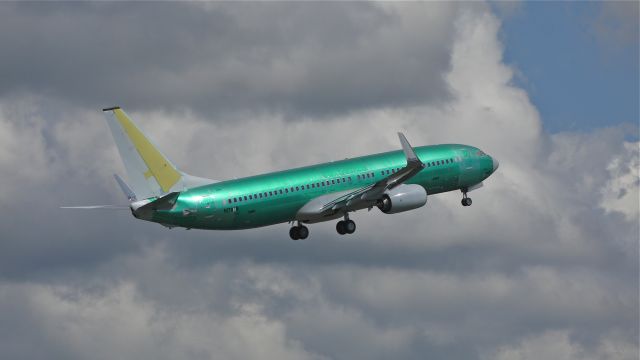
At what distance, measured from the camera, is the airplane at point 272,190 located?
125m

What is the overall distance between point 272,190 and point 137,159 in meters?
12.1

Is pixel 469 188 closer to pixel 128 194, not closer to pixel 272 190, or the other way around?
pixel 272 190

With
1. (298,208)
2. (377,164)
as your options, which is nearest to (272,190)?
(298,208)

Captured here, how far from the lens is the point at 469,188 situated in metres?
A: 145

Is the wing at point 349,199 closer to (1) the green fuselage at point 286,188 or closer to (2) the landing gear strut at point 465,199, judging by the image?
(1) the green fuselage at point 286,188

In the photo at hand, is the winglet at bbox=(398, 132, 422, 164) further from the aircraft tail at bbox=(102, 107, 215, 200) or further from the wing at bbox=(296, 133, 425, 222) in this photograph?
the aircraft tail at bbox=(102, 107, 215, 200)

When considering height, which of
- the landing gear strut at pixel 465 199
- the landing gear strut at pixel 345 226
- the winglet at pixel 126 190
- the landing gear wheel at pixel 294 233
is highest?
the landing gear strut at pixel 465 199

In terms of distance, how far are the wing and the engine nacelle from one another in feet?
1.91

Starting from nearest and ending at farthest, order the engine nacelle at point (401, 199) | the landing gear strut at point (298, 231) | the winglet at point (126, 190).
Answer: the winglet at point (126, 190)
the engine nacelle at point (401, 199)
the landing gear strut at point (298, 231)

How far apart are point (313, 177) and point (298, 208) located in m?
3.17

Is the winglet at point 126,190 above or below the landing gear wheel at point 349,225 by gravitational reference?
below

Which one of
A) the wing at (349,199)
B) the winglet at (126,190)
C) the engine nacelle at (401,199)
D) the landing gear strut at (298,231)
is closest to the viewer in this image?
the winglet at (126,190)

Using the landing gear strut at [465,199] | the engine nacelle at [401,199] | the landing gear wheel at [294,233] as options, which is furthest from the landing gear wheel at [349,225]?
the landing gear strut at [465,199]

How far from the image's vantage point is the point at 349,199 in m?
131
